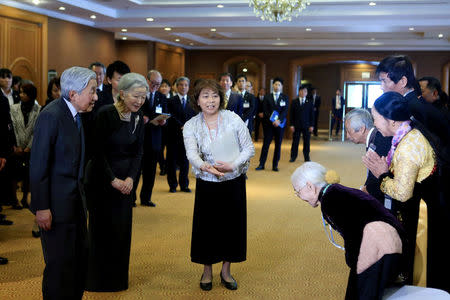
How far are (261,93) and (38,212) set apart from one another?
597 inches

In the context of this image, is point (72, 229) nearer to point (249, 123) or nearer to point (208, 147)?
point (208, 147)

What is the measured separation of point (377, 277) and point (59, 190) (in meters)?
1.75

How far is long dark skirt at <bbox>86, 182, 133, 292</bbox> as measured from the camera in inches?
158

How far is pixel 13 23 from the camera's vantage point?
35.7 ft

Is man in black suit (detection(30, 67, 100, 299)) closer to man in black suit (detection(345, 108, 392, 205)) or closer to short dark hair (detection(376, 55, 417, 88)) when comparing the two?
man in black suit (detection(345, 108, 392, 205))

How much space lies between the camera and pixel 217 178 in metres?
4.02

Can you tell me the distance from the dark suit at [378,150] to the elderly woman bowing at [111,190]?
1.73m

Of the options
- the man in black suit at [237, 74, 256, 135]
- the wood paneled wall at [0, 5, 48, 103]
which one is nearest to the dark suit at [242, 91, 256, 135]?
the man in black suit at [237, 74, 256, 135]

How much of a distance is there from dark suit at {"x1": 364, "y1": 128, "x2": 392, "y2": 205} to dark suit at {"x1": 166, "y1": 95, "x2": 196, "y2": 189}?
4.97 meters

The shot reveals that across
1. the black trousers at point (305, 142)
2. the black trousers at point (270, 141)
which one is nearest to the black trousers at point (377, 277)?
the black trousers at point (270, 141)

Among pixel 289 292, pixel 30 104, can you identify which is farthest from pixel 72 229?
pixel 30 104

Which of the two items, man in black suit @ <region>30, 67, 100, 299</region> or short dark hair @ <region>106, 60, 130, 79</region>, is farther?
short dark hair @ <region>106, 60, 130, 79</region>

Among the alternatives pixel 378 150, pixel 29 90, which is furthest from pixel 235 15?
pixel 378 150

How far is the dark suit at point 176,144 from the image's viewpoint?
8242mm
